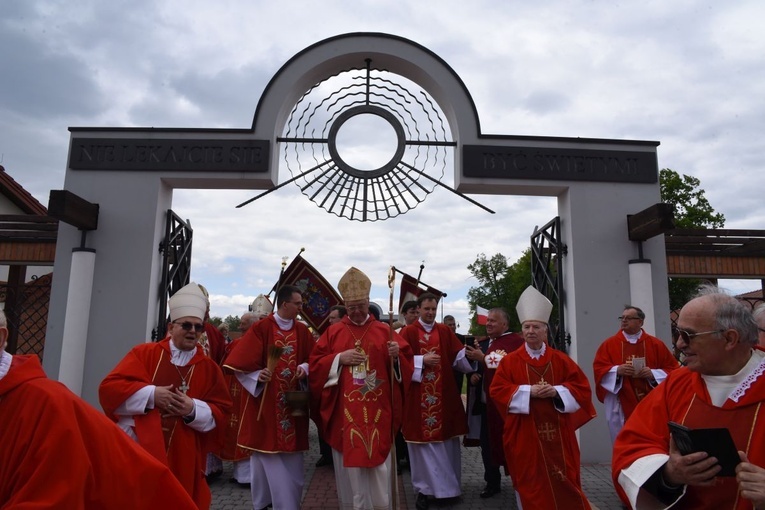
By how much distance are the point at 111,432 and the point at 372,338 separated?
334 cm

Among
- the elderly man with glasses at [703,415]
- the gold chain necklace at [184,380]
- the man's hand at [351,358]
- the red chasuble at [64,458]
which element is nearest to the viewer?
the red chasuble at [64,458]

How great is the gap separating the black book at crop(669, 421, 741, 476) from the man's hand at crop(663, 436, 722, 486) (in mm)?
20

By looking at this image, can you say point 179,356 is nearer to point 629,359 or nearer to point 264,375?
point 264,375

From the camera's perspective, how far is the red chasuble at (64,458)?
6.70 ft

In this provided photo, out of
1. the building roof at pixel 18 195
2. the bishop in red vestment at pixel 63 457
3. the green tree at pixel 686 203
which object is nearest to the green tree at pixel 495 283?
the green tree at pixel 686 203

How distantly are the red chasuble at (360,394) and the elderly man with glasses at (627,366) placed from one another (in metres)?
2.33

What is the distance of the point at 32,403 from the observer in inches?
84.7

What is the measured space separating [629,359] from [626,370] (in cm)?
27

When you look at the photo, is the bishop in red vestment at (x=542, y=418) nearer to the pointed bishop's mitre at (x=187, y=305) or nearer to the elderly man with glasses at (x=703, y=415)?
the elderly man with glasses at (x=703, y=415)

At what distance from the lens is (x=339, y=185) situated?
26.1 feet

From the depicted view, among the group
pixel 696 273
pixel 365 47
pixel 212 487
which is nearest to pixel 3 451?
pixel 212 487

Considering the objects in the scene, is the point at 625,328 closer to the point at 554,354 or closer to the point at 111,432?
the point at 554,354

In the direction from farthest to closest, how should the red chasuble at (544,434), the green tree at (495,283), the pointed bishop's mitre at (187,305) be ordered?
the green tree at (495,283) < the red chasuble at (544,434) < the pointed bishop's mitre at (187,305)

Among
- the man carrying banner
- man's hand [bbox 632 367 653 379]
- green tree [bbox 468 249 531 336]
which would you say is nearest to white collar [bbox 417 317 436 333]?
the man carrying banner
